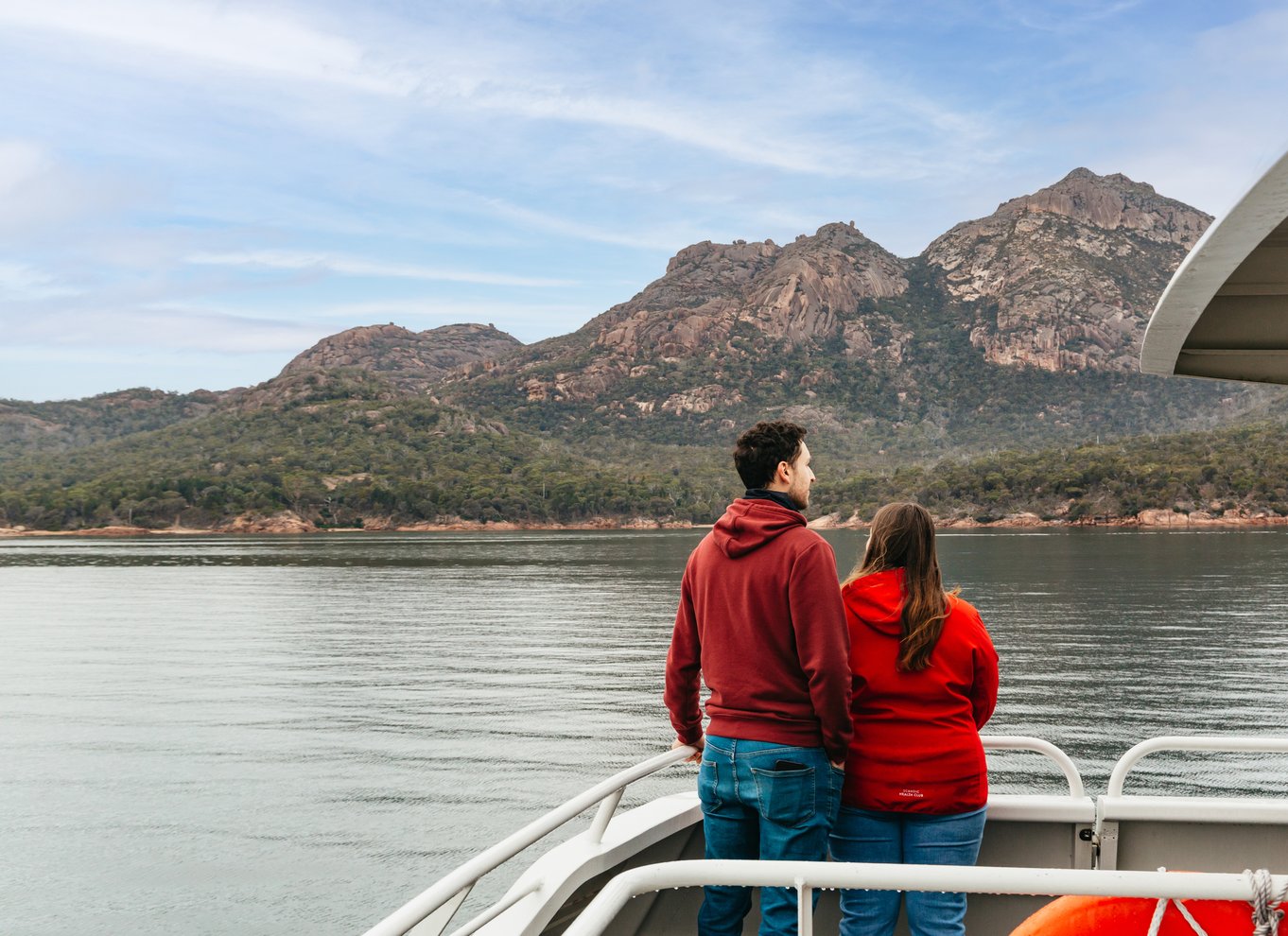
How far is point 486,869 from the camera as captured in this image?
221 centimetres

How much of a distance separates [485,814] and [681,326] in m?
187

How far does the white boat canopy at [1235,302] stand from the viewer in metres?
2.00

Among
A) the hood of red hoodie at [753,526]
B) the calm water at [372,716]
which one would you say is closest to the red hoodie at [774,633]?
the hood of red hoodie at [753,526]

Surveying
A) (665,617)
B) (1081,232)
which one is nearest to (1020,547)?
(665,617)

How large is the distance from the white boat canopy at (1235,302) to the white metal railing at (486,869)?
164 cm

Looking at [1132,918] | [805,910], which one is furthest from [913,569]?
[805,910]

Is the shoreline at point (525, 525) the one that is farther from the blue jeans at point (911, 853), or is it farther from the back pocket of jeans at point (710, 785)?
the back pocket of jeans at point (710, 785)

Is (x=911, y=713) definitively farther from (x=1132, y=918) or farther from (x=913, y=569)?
(x=1132, y=918)

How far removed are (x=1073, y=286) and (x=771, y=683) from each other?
19389cm

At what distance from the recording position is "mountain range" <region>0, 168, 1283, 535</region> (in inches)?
5002

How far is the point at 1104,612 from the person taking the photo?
108ft

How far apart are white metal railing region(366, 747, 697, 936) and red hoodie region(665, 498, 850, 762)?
11.0 inches

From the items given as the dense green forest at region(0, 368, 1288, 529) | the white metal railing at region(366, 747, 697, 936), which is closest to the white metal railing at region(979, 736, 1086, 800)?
the white metal railing at region(366, 747, 697, 936)

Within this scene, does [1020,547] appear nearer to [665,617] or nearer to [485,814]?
[665,617]
